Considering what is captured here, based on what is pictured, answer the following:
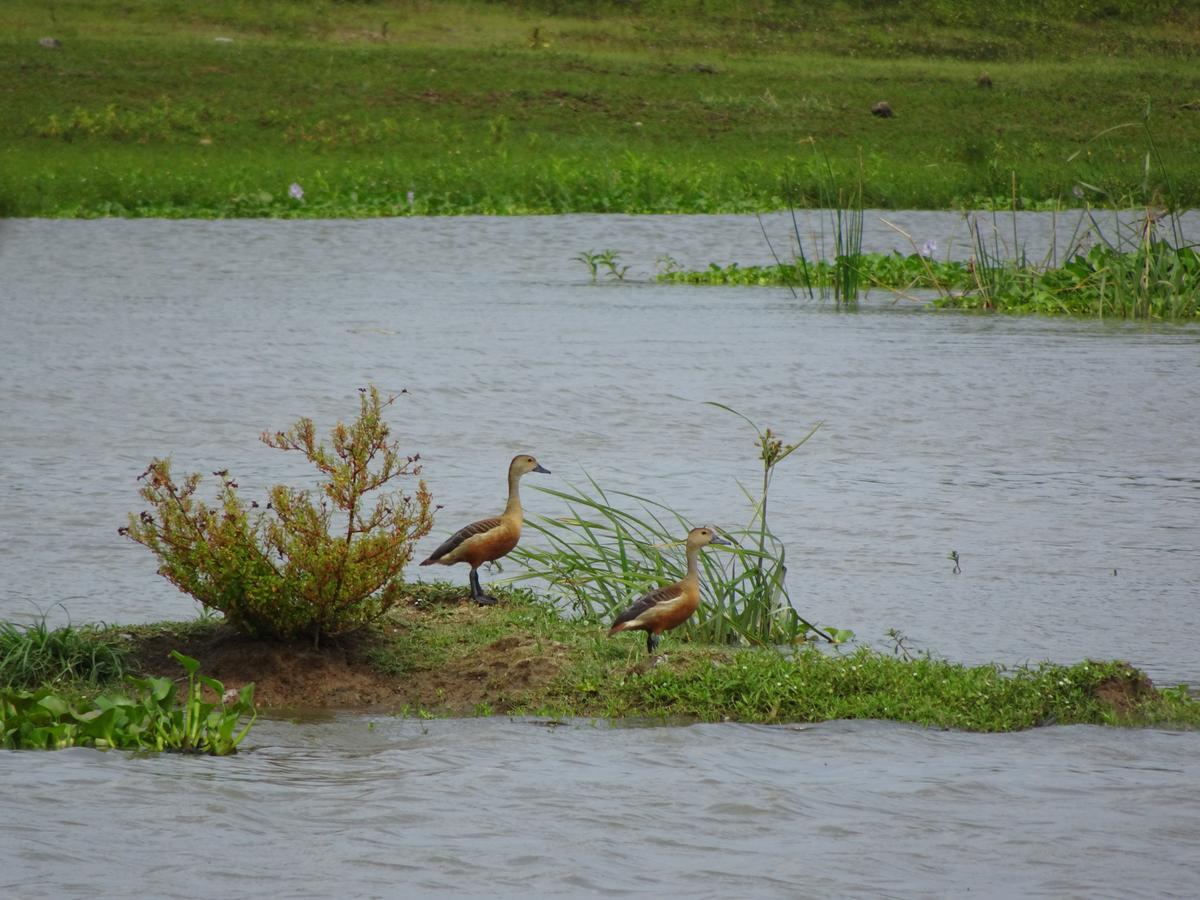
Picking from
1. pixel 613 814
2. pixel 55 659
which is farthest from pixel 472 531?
pixel 613 814

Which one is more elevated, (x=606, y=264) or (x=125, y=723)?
(x=606, y=264)

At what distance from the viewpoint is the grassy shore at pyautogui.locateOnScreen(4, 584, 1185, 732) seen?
6.62 m

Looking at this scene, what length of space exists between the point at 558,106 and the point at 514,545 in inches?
1306

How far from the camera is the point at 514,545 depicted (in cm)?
761

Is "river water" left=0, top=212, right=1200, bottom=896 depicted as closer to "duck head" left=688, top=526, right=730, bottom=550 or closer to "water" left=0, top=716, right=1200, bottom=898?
"water" left=0, top=716, right=1200, bottom=898

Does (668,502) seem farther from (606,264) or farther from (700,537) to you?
(606,264)

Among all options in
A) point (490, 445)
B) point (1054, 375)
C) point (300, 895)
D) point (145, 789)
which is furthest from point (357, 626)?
point (1054, 375)

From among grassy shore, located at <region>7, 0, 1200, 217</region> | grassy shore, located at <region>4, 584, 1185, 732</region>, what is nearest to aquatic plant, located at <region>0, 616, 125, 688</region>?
grassy shore, located at <region>4, 584, 1185, 732</region>

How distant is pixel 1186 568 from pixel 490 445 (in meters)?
4.83

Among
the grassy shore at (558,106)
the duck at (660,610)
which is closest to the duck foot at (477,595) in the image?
the duck at (660,610)

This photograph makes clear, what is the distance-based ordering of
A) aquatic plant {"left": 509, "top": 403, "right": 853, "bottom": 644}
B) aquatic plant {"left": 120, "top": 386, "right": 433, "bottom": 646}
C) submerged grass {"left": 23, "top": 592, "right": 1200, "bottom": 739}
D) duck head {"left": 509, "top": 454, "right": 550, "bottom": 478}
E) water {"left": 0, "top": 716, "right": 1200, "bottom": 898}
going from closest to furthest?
water {"left": 0, "top": 716, "right": 1200, "bottom": 898}, submerged grass {"left": 23, "top": 592, "right": 1200, "bottom": 739}, aquatic plant {"left": 120, "top": 386, "right": 433, "bottom": 646}, aquatic plant {"left": 509, "top": 403, "right": 853, "bottom": 644}, duck head {"left": 509, "top": 454, "right": 550, "bottom": 478}

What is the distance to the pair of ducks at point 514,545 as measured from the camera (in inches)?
268

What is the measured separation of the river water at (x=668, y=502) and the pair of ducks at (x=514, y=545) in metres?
0.49

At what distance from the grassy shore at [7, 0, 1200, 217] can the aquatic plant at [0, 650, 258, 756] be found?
61.9 ft
